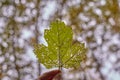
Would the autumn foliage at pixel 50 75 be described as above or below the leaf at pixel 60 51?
below

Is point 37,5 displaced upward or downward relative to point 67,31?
upward

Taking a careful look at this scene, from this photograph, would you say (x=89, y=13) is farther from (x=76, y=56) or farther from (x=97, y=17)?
(x=76, y=56)

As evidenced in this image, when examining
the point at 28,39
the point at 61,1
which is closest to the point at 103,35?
the point at 61,1

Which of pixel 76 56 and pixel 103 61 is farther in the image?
pixel 103 61

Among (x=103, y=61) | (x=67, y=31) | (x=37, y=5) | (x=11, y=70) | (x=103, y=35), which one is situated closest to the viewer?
(x=67, y=31)

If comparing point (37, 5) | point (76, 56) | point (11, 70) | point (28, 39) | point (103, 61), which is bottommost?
point (76, 56)

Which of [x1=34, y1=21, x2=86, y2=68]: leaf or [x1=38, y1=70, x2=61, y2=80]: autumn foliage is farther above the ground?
[x1=34, y1=21, x2=86, y2=68]: leaf

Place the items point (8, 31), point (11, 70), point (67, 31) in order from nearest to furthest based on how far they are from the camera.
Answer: point (67, 31), point (11, 70), point (8, 31)
